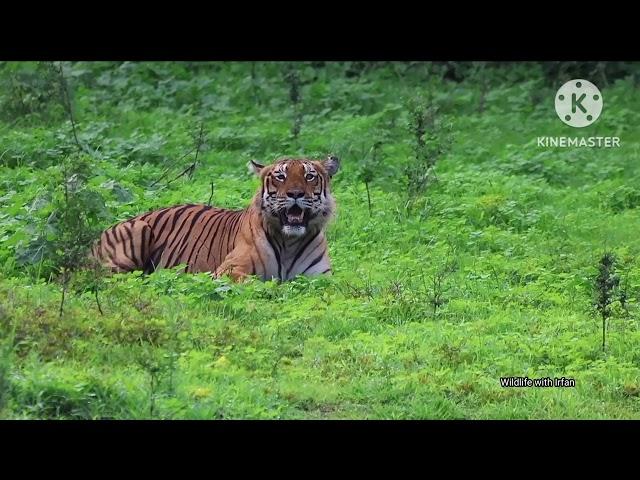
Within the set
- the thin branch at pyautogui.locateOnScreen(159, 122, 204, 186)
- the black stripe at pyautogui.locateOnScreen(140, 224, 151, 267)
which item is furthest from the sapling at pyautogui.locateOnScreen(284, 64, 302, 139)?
the black stripe at pyautogui.locateOnScreen(140, 224, 151, 267)

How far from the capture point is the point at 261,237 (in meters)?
10.2

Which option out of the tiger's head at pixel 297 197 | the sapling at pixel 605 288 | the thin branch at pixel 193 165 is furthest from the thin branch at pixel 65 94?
the sapling at pixel 605 288

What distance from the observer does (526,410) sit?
870 centimetres

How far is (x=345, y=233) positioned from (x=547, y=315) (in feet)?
5.16

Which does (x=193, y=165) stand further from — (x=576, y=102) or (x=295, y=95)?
(x=576, y=102)

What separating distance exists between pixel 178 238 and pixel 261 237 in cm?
58

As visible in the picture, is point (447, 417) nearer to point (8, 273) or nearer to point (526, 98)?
point (8, 273)

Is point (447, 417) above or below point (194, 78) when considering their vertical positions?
below

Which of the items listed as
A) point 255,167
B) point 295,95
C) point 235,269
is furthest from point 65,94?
point 235,269

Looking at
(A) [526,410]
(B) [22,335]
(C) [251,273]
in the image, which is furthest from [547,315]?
(B) [22,335]

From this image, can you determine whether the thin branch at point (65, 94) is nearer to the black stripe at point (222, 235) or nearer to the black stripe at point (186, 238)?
the black stripe at point (186, 238)

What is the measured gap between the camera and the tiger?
10094mm

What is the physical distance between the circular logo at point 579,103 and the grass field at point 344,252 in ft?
1.34

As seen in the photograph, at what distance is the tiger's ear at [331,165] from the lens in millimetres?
10242
